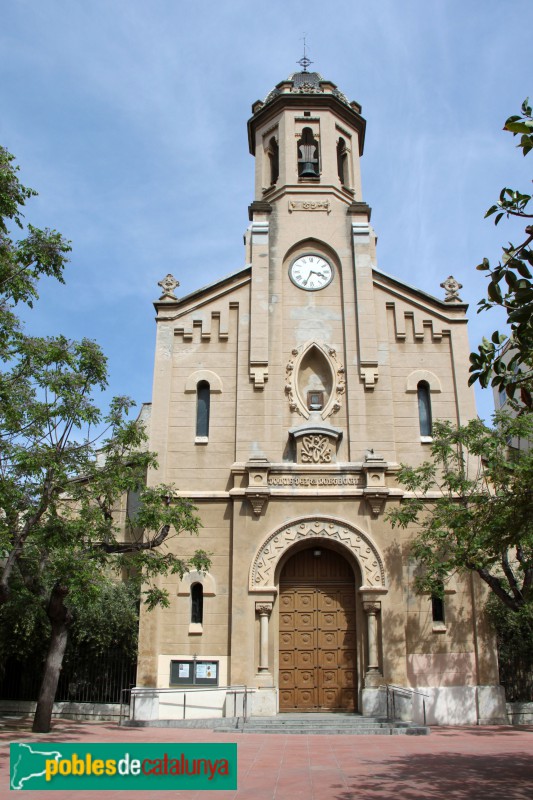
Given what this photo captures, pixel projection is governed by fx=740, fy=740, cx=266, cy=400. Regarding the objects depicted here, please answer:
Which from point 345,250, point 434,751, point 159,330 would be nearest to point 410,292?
point 345,250

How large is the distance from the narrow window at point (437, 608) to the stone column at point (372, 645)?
1.77 metres

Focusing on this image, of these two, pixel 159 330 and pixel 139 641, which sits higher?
pixel 159 330

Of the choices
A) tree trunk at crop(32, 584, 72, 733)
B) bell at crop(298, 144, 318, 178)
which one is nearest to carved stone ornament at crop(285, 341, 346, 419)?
bell at crop(298, 144, 318, 178)

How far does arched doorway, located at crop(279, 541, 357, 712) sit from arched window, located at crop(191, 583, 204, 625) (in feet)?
7.43

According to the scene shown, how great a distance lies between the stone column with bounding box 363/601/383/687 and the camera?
1972 cm

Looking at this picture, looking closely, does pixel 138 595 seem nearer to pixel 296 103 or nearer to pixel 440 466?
pixel 440 466

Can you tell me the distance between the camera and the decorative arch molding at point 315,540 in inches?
811

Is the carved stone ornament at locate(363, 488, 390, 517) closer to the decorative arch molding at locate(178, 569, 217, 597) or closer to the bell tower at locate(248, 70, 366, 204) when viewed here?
the decorative arch molding at locate(178, 569, 217, 597)

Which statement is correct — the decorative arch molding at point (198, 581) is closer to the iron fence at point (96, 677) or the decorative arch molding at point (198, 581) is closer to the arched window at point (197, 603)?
the arched window at point (197, 603)

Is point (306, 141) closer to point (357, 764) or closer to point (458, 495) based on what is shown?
point (458, 495)

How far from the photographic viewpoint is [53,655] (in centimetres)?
1727

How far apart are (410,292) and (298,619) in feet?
36.1

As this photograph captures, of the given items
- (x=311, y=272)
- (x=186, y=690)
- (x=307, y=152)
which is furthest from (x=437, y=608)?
(x=307, y=152)

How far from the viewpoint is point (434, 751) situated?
46.7ft
